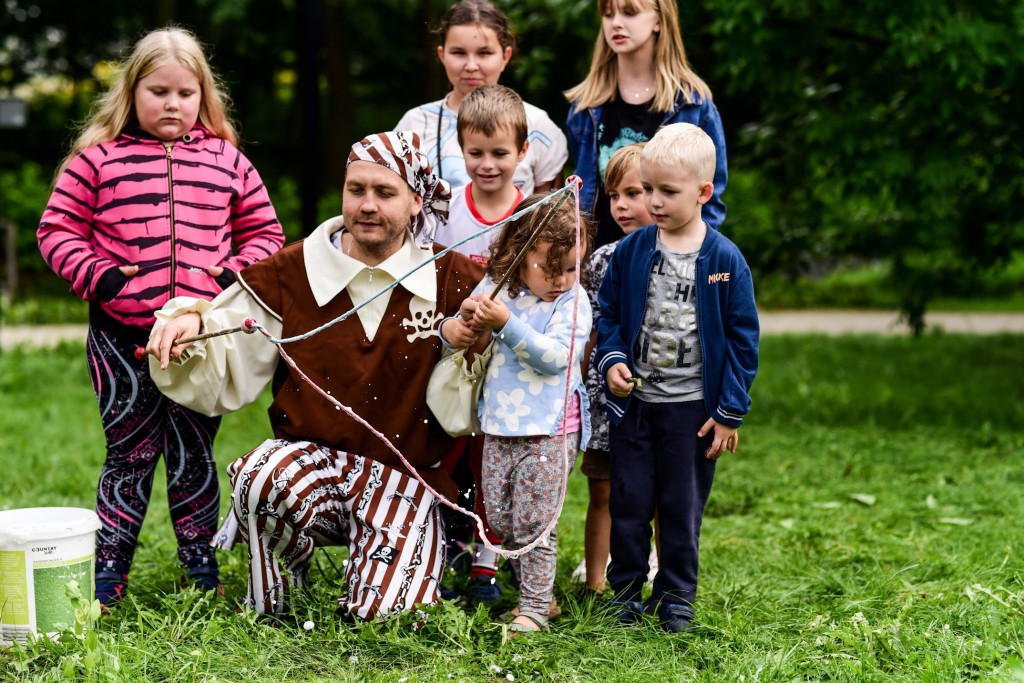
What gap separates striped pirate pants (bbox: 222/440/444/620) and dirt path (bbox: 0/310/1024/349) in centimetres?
734

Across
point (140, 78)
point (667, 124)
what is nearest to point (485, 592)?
point (667, 124)

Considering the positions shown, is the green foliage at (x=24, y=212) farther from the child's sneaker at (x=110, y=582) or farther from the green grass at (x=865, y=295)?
the child's sneaker at (x=110, y=582)

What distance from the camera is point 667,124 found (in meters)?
3.55

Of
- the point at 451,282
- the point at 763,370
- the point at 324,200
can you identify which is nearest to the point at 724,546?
the point at 451,282

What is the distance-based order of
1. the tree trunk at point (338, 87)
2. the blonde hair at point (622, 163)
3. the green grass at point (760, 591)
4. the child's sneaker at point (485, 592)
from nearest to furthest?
the green grass at point (760, 591), the blonde hair at point (622, 163), the child's sneaker at point (485, 592), the tree trunk at point (338, 87)

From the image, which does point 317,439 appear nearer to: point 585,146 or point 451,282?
point 451,282

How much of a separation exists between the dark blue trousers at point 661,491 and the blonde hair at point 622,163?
0.72m

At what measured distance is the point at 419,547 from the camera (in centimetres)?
328

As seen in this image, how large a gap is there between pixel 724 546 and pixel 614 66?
195 cm

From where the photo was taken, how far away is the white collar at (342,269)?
326 cm

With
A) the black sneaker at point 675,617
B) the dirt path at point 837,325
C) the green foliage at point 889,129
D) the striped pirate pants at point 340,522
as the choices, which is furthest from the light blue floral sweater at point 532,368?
the dirt path at point 837,325

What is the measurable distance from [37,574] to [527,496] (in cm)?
138

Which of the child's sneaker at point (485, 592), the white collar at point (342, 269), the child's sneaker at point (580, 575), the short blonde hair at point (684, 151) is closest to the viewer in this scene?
the short blonde hair at point (684, 151)

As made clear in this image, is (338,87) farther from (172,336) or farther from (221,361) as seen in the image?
(172,336)
